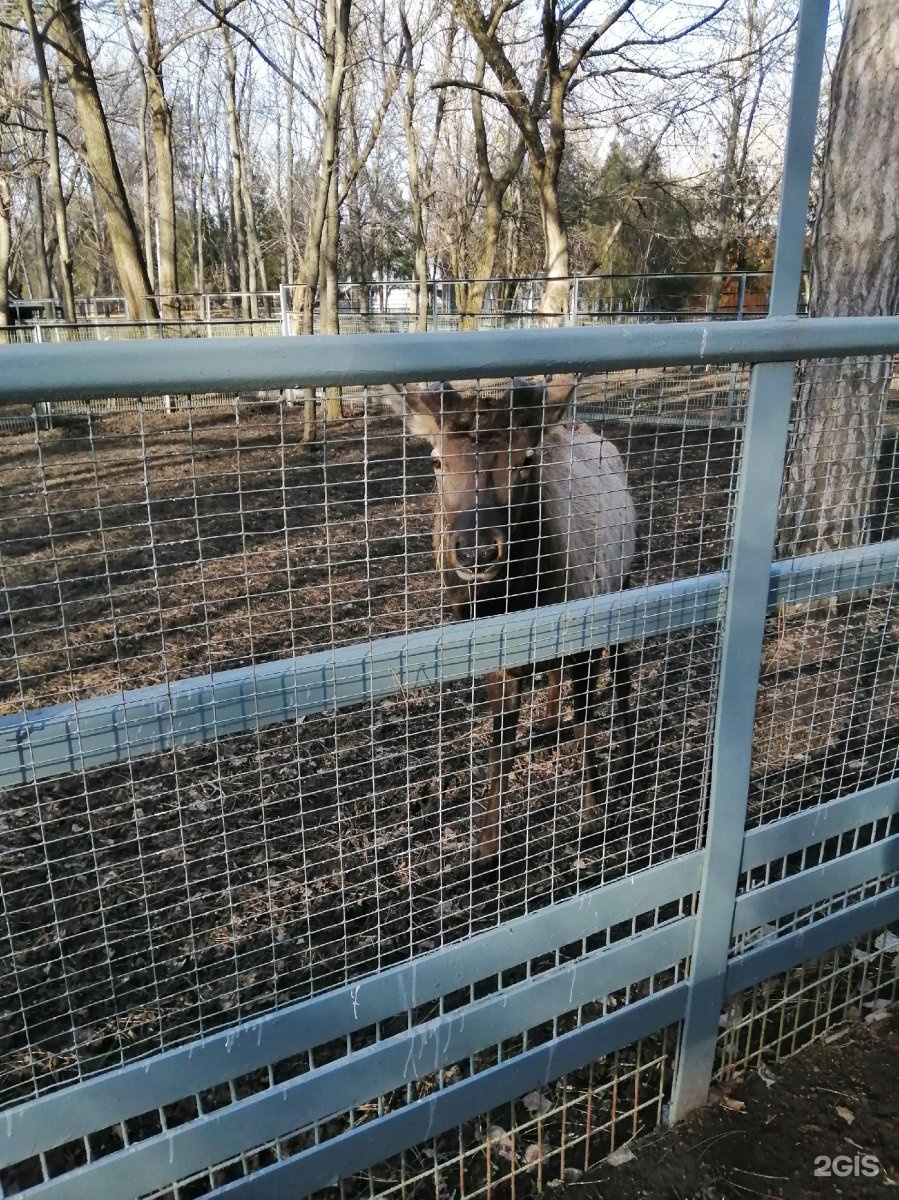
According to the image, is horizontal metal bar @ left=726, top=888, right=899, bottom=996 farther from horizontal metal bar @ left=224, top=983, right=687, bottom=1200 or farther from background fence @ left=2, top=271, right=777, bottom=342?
background fence @ left=2, top=271, right=777, bottom=342

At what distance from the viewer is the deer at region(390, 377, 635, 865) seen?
96.9 inches

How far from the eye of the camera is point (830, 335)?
2143 mm

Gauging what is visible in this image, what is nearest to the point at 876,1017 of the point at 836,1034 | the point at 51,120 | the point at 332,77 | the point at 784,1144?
the point at 836,1034

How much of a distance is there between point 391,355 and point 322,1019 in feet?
4.69

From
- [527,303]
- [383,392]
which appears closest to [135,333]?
[527,303]

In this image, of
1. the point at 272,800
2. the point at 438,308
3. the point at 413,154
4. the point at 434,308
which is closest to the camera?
the point at 272,800

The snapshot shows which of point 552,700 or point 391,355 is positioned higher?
point 391,355

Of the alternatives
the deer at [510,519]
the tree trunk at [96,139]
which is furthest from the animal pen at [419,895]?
the tree trunk at [96,139]

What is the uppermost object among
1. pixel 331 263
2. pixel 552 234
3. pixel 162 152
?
pixel 162 152

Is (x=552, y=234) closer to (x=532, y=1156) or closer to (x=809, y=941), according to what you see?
(x=809, y=941)

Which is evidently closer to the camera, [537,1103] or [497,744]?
[537,1103]

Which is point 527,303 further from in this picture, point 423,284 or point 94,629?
point 94,629

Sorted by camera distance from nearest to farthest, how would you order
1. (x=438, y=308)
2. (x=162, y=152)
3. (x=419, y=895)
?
1. (x=419, y=895)
2. (x=162, y=152)
3. (x=438, y=308)

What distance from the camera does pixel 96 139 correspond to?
1286 cm
